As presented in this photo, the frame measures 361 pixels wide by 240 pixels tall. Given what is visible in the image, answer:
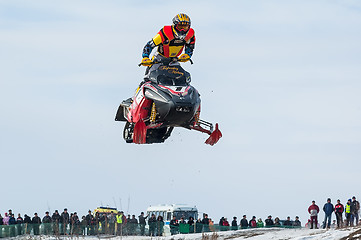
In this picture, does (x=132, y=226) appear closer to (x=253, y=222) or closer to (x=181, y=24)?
(x=253, y=222)

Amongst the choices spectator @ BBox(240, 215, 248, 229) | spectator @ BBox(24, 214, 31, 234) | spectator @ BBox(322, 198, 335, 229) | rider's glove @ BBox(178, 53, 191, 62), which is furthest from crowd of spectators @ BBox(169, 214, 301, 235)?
rider's glove @ BBox(178, 53, 191, 62)

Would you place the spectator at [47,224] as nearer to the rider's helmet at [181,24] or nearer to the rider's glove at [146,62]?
the rider's glove at [146,62]

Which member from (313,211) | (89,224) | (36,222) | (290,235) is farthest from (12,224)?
(290,235)

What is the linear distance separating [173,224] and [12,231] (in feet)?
29.3

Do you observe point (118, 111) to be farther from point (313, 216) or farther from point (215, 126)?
point (313, 216)

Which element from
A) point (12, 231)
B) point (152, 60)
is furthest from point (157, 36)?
point (12, 231)

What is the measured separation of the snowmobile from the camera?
30984 millimetres

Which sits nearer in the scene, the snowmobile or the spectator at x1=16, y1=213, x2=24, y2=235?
Answer: the snowmobile

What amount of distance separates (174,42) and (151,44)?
0.96 metres

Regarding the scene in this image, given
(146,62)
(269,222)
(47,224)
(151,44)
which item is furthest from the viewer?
(269,222)

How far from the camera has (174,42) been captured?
1300 inches

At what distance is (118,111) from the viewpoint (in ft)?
118

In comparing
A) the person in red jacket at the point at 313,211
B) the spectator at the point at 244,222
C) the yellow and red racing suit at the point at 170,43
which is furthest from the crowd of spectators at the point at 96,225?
the yellow and red racing suit at the point at 170,43

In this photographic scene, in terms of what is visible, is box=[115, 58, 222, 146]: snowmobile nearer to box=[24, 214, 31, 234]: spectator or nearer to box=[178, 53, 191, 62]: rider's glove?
box=[178, 53, 191, 62]: rider's glove
